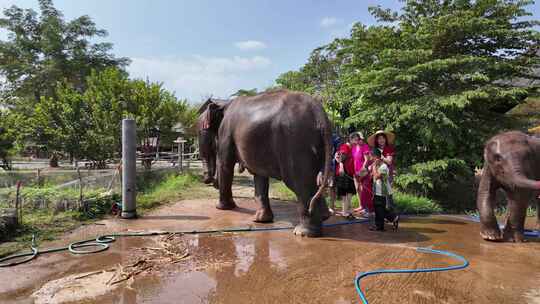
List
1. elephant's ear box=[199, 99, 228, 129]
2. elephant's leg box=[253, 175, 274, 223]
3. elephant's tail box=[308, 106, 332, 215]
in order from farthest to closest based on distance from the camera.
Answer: elephant's ear box=[199, 99, 228, 129] < elephant's leg box=[253, 175, 274, 223] < elephant's tail box=[308, 106, 332, 215]

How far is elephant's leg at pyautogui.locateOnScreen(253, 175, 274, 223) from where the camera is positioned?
5613mm

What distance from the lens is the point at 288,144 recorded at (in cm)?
469

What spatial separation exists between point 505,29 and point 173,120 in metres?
11.0

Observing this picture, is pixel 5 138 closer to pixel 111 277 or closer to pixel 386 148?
pixel 111 277

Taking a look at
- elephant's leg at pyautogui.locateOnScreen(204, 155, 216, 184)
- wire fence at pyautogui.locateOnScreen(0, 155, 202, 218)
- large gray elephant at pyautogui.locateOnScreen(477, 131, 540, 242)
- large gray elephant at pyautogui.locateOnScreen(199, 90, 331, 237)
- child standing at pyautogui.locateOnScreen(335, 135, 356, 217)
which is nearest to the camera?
large gray elephant at pyautogui.locateOnScreen(477, 131, 540, 242)

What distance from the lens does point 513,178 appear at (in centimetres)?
432

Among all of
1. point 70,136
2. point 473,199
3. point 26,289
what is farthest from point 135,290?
point 70,136

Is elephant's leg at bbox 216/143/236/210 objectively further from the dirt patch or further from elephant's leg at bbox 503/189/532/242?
elephant's leg at bbox 503/189/532/242

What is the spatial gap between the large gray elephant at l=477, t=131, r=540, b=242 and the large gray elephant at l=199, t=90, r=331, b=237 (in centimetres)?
221

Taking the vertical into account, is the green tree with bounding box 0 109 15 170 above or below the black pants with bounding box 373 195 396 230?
above

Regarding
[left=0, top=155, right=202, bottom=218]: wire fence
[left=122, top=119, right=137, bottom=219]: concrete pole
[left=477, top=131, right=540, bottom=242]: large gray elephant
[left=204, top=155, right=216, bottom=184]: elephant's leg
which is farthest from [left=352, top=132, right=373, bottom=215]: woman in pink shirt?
[left=0, top=155, right=202, bottom=218]: wire fence

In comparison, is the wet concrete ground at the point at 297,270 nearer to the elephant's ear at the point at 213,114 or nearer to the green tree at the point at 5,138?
the elephant's ear at the point at 213,114

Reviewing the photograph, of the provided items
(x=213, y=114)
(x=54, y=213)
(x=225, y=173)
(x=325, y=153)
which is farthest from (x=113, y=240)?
(x=325, y=153)

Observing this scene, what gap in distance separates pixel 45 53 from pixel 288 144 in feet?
90.4
